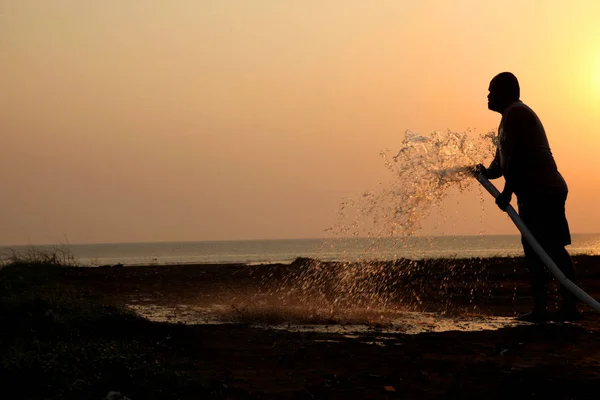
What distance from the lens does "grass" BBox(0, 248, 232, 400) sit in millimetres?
5035

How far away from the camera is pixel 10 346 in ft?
20.9

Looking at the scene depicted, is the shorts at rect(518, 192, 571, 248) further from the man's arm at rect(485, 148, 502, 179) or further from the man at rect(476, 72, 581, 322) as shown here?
the man's arm at rect(485, 148, 502, 179)

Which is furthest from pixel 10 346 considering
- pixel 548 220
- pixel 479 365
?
pixel 548 220

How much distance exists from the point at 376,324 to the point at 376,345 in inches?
72.6

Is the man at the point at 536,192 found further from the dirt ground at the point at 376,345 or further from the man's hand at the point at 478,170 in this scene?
the dirt ground at the point at 376,345

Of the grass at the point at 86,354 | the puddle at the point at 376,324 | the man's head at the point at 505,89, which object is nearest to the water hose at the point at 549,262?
the puddle at the point at 376,324

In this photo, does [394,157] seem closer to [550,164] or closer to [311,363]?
[550,164]

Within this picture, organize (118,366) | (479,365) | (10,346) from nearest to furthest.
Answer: (118,366), (479,365), (10,346)

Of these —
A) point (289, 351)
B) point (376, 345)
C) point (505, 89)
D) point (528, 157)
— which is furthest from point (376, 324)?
point (505, 89)

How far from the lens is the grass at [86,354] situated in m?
5.04

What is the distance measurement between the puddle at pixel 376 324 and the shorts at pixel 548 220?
3.90 ft

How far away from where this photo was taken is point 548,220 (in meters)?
8.03

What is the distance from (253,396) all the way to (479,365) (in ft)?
7.02

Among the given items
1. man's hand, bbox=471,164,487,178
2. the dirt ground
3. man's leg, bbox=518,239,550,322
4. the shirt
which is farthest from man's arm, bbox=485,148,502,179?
the dirt ground
